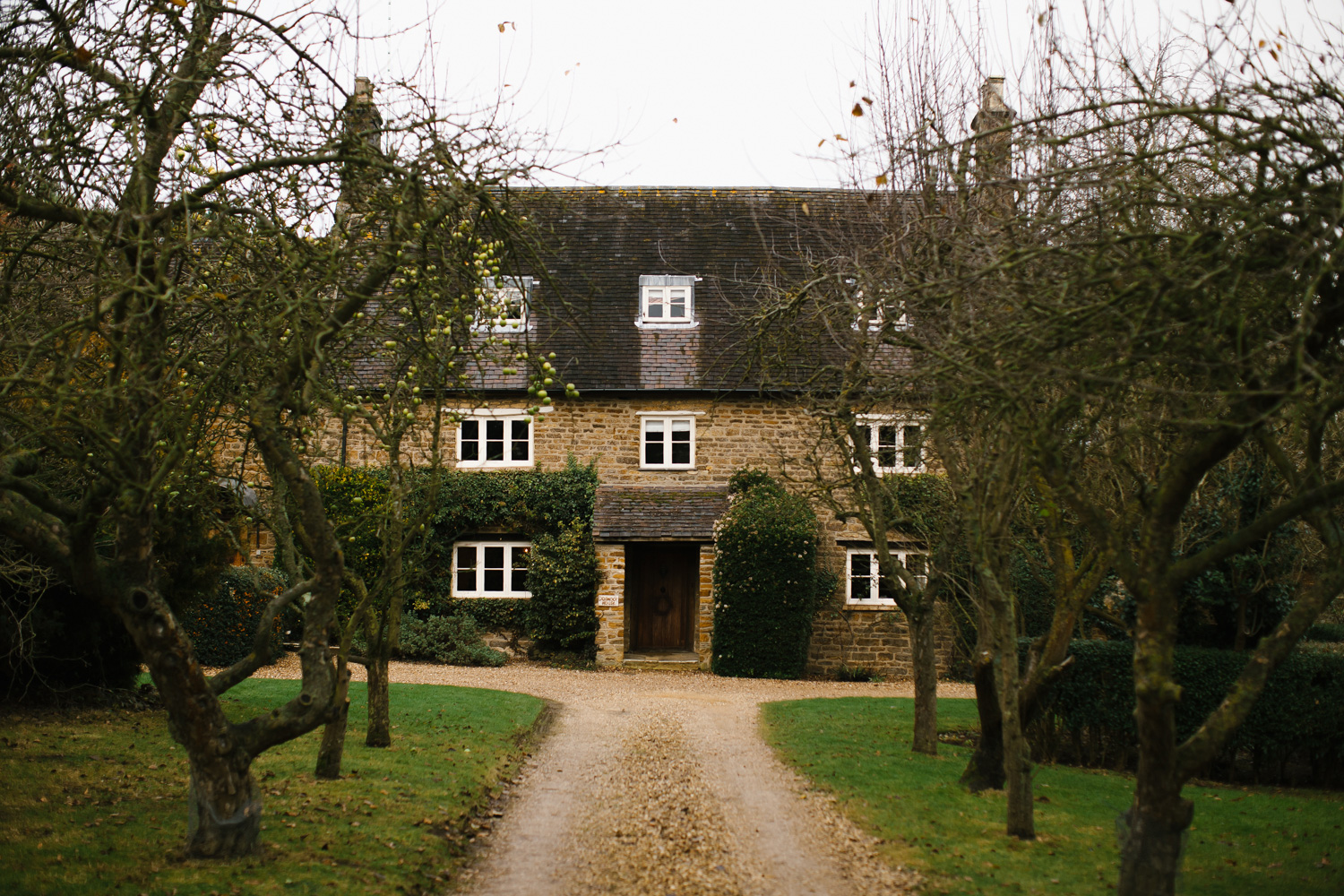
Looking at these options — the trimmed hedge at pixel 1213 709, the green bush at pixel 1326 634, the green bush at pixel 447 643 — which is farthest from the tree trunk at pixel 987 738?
the green bush at pixel 447 643

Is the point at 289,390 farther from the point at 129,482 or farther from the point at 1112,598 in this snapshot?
the point at 1112,598

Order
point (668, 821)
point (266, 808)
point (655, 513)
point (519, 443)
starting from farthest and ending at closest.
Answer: point (519, 443)
point (655, 513)
point (668, 821)
point (266, 808)

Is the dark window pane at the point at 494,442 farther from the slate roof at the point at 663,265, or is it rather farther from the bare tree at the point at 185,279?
the bare tree at the point at 185,279

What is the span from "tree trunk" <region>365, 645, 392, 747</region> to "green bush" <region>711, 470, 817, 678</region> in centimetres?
918

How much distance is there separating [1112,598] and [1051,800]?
194 inches

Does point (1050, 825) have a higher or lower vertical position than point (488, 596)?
lower

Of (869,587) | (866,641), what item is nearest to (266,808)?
(866,641)

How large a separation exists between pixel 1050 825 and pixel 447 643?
13556mm

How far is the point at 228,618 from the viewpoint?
17562 mm

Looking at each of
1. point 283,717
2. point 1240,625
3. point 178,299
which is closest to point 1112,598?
point 1240,625

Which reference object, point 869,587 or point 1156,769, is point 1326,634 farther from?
point 1156,769

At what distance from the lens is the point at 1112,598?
44.4 ft

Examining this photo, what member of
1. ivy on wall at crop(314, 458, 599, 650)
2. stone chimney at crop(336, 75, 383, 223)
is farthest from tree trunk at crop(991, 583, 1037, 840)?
ivy on wall at crop(314, 458, 599, 650)

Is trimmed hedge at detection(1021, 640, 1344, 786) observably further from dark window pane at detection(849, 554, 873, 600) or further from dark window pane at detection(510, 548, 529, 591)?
dark window pane at detection(510, 548, 529, 591)
